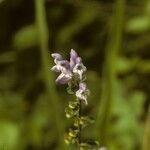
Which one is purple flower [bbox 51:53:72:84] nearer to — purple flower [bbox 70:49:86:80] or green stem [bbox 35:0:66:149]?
purple flower [bbox 70:49:86:80]

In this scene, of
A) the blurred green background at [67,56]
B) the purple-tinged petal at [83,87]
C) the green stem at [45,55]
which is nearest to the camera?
the purple-tinged petal at [83,87]

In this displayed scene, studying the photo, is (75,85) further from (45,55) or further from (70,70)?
(45,55)

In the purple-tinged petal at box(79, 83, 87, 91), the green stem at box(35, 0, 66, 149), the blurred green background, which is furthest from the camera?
the blurred green background

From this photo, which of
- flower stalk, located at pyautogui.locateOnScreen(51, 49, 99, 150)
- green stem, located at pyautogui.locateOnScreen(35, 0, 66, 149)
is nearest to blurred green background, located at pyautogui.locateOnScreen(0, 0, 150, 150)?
green stem, located at pyautogui.locateOnScreen(35, 0, 66, 149)

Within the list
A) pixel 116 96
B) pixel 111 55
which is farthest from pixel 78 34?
pixel 111 55

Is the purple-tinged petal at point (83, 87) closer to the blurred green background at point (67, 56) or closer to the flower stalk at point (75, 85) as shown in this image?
the flower stalk at point (75, 85)

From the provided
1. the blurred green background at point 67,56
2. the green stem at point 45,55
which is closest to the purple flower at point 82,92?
the green stem at point 45,55

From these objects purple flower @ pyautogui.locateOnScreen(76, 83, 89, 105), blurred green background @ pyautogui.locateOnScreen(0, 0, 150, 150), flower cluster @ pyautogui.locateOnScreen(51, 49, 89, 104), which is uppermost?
flower cluster @ pyautogui.locateOnScreen(51, 49, 89, 104)

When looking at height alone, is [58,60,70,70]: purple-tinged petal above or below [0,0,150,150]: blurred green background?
above
